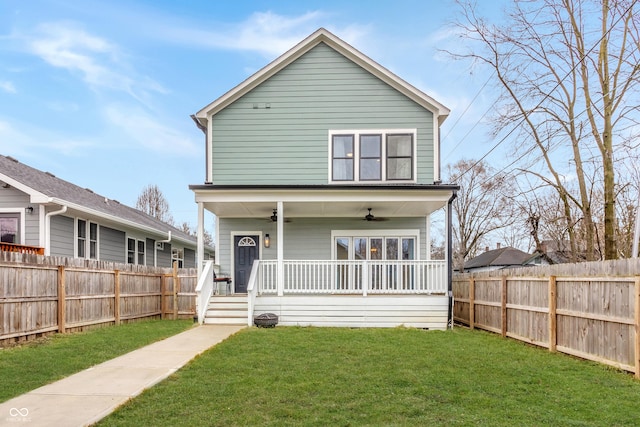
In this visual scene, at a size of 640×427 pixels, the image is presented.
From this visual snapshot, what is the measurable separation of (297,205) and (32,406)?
8.55 metres

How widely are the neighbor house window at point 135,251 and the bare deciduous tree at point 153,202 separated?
61.3 ft

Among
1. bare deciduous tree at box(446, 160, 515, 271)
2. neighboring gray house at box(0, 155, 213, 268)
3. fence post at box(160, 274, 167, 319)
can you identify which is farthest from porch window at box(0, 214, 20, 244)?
bare deciduous tree at box(446, 160, 515, 271)

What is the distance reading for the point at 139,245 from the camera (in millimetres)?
18188

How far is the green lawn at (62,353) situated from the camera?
18.9 ft

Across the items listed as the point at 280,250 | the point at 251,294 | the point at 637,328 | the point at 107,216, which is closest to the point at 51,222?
the point at 107,216

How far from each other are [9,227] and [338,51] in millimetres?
10265

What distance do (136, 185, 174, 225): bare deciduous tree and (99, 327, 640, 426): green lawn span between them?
3036cm

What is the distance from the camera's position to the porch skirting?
11617mm

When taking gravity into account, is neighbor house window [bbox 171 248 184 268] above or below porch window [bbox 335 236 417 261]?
below

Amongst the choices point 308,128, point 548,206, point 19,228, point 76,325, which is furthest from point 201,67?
point 548,206

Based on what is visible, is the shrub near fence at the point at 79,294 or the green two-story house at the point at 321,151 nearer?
the shrub near fence at the point at 79,294

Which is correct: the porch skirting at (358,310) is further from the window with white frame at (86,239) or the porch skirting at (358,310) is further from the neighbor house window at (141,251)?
the neighbor house window at (141,251)

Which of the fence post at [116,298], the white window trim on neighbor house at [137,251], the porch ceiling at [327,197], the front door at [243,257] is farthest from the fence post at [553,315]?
the white window trim on neighbor house at [137,251]

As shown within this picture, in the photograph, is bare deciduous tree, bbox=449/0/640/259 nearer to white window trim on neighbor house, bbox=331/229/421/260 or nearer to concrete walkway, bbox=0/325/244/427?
white window trim on neighbor house, bbox=331/229/421/260
